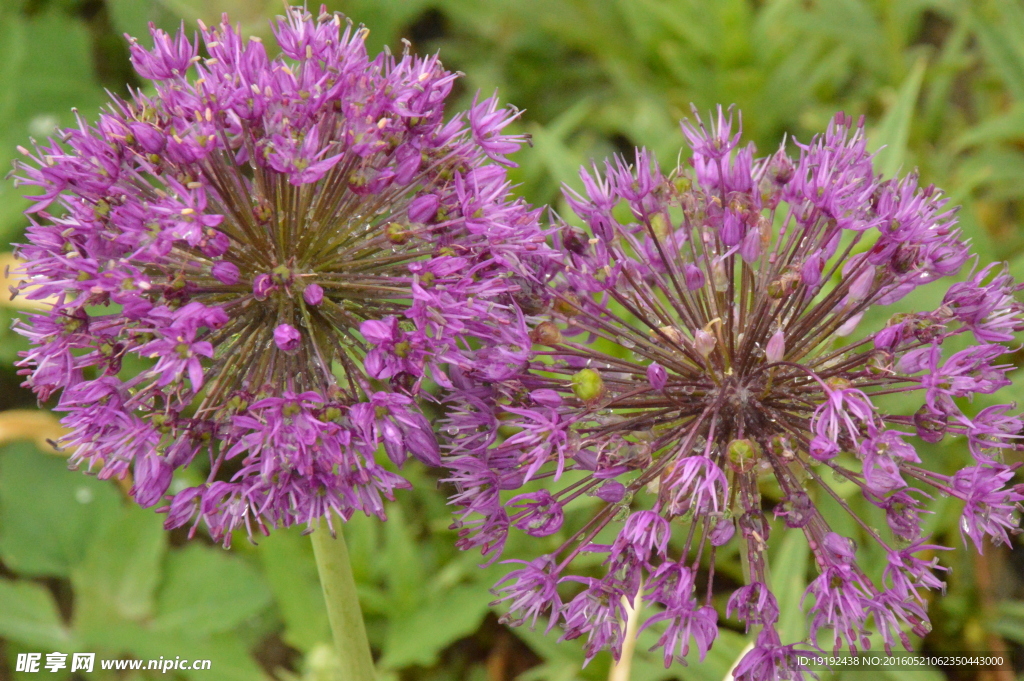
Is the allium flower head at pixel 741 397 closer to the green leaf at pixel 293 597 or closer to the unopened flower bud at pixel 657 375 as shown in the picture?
the unopened flower bud at pixel 657 375

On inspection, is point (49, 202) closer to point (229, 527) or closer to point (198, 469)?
point (229, 527)

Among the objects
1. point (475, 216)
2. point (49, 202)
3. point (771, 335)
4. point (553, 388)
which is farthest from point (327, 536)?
point (771, 335)

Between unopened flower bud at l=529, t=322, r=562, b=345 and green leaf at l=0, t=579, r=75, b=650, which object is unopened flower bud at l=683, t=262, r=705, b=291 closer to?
unopened flower bud at l=529, t=322, r=562, b=345

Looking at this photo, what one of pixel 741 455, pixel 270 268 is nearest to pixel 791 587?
pixel 741 455

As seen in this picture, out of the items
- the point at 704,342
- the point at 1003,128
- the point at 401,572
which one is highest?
the point at 1003,128

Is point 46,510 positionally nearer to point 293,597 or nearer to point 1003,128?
point 293,597

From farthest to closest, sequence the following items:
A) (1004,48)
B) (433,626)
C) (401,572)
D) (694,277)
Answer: (1004,48) → (401,572) → (433,626) → (694,277)
